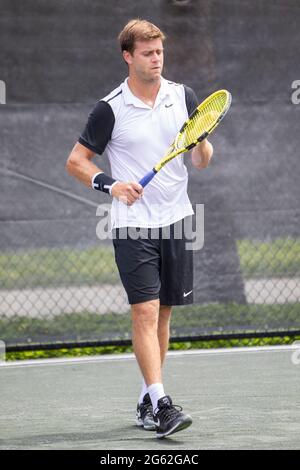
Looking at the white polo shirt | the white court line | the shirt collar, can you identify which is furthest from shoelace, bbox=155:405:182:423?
the white court line

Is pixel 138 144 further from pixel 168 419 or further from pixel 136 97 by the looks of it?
pixel 168 419

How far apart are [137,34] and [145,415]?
1.65 m

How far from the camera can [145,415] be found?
208 inches

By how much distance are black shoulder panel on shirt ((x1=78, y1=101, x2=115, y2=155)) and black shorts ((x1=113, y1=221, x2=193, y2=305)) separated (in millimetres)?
380

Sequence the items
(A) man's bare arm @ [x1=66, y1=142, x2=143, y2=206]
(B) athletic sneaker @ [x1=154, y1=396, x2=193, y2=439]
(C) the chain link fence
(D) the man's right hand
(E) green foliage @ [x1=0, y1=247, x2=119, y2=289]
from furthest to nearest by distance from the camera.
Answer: (C) the chain link fence → (E) green foliage @ [x1=0, y1=247, x2=119, y2=289] → (A) man's bare arm @ [x1=66, y1=142, x2=143, y2=206] → (D) the man's right hand → (B) athletic sneaker @ [x1=154, y1=396, x2=193, y2=439]

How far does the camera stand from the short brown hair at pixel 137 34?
5.20 m

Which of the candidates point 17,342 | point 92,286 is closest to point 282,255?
point 92,286

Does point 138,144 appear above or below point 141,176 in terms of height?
above

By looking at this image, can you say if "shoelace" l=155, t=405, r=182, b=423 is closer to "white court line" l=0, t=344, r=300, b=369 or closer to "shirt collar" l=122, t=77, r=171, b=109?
"shirt collar" l=122, t=77, r=171, b=109

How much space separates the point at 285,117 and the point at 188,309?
1.34m

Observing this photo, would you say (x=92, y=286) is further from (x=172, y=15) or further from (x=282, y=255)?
(x=172, y=15)

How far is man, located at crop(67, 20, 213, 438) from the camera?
203 inches

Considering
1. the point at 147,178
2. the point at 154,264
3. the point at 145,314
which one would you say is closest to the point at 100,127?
the point at 147,178

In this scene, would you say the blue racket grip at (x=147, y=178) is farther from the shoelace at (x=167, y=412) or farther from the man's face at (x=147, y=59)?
the shoelace at (x=167, y=412)
